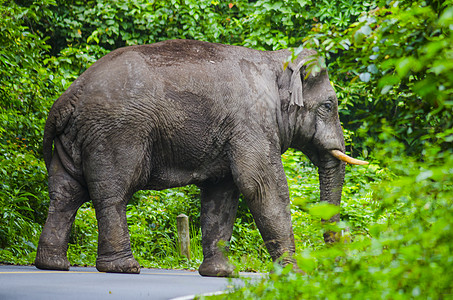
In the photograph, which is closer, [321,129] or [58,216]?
[58,216]

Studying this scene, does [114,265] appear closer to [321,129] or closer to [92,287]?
[92,287]

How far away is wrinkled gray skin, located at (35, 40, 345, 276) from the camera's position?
6629 millimetres

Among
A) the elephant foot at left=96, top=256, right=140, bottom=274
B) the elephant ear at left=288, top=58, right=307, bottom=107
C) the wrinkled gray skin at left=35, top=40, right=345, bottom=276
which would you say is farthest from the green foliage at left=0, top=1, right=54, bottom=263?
the elephant ear at left=288, top=58, right=307, bottom=107

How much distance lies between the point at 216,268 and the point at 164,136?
1682 mm

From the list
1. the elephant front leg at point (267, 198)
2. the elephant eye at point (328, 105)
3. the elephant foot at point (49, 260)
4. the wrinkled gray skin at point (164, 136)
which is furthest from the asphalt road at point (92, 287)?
the elephant eye at point (328, 105)

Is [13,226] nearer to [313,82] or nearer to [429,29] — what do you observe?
[313,82]

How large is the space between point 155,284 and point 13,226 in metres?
4.17

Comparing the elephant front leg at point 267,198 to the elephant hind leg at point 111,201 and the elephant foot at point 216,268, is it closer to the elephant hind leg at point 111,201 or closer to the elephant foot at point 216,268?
the elephant foot at point 216,268

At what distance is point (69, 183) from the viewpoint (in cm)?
689

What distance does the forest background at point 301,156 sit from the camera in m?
2.99

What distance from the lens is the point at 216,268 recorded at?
7430mm

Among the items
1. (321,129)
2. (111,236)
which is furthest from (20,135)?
(321,129)

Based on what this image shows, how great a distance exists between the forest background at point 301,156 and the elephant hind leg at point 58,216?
1.49 m

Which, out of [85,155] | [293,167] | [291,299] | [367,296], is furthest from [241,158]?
[293,167]
